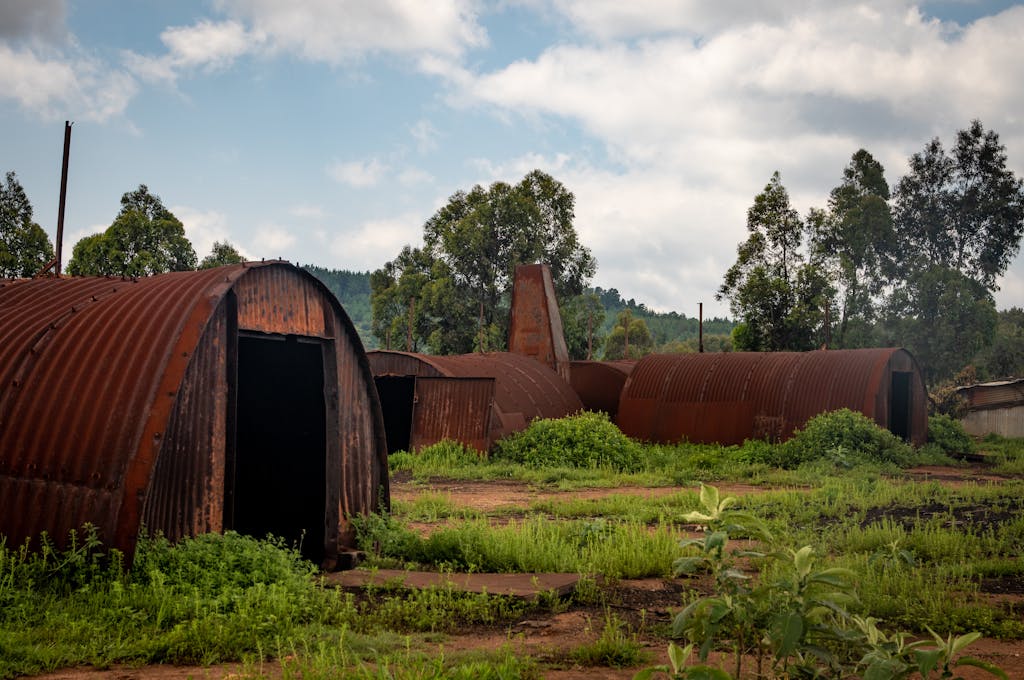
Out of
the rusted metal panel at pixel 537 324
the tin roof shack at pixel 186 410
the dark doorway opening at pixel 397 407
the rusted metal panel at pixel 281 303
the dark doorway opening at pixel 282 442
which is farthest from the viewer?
the rusted metal panel at pixel 537 324

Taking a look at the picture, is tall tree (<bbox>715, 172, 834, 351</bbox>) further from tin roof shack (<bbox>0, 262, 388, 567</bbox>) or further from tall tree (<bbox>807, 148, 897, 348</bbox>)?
tin roof shack (<bbox>0, 262, 388, 567</bbox>)

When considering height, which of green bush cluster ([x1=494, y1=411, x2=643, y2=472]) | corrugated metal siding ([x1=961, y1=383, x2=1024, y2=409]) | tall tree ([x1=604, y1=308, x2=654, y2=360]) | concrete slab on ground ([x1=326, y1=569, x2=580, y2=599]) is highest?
tall tree ([x1=604, y1=308, x2=654, y2=360])

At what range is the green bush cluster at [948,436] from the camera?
26.3 meters

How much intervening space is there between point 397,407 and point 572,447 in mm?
4997

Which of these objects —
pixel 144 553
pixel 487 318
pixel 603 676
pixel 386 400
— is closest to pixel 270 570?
pixel 144 553

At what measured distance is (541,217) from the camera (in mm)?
50812

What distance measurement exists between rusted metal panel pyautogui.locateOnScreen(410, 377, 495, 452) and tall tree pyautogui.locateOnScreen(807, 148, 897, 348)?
2852 centimetres

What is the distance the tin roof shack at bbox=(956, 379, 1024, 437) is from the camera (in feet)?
110

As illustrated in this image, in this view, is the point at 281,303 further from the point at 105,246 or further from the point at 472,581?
the point at 105,246

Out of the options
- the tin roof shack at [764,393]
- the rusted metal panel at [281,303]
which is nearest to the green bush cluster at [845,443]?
the tin roof shack at [764,393]

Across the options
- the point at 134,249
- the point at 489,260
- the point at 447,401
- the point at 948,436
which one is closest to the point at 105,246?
the point at 134,249

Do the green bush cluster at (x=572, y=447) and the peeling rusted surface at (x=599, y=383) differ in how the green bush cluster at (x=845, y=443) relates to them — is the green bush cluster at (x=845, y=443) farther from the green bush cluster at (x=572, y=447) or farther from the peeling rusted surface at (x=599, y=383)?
the peeling rusted surface at (x=599, y=383)

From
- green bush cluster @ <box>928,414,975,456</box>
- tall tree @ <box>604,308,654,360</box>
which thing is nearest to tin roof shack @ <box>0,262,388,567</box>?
green bush cluster @ <box>928,414,975,456</box>

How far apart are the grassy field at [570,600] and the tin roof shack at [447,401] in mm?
8551
